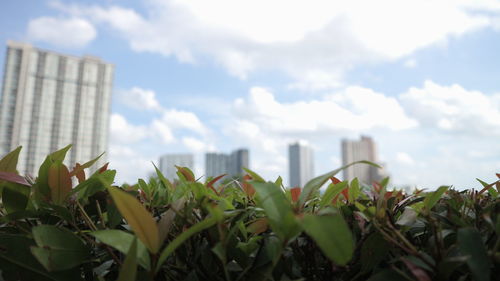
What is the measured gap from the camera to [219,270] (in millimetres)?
336

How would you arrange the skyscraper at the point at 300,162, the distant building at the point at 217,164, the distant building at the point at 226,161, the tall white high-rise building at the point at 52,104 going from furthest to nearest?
1. the skyscraper at the point at 300,162
2. the distant building at the point at 217,164
3. the distant building at the point at 226,161
4. the tall white high-rise building at the point at 52,104

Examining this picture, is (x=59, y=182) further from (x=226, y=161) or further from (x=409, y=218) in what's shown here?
(x=226, y=161)

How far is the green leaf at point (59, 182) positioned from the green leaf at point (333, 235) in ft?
0.96

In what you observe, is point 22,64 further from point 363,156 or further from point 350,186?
point 363,156

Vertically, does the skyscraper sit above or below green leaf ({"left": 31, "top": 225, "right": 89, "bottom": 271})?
above

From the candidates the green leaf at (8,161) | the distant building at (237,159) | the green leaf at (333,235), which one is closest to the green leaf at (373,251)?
the green leaf at (333,235)

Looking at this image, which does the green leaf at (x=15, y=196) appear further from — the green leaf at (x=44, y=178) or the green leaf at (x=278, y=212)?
the green leaf at (x=278, y=212)

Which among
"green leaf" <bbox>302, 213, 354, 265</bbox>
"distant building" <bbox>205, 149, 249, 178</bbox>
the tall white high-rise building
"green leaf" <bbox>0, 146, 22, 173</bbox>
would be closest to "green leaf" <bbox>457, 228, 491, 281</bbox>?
"green leaf" <bbox>302, 213, 354, 265</bbox>

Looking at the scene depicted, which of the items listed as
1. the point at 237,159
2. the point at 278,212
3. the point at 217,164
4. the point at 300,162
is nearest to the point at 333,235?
the point at 278,212

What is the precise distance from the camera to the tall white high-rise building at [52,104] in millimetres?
28750

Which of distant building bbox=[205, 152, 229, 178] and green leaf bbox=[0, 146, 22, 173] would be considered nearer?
green leaf bbox=[0, 146, 22, 173]

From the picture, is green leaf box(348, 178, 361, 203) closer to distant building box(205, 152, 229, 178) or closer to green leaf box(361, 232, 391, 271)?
green leaf box(361, 232, 391, 271)

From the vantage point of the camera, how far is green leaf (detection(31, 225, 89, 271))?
28cm

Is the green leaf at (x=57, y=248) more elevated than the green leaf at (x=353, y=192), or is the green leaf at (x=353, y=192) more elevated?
the green leaf at (x=353, y=192)
